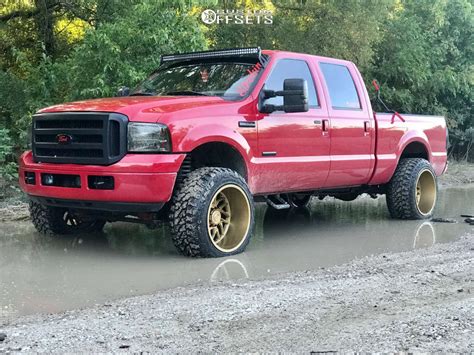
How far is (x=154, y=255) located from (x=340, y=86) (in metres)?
3.30

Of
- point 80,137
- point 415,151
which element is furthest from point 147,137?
point 415,151

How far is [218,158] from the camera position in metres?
6.30

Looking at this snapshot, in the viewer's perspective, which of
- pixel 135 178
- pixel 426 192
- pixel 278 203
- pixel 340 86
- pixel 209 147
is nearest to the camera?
pixel 135 178

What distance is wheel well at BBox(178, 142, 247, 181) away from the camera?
608 cm

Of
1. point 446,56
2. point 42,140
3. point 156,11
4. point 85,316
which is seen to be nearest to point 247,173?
point 42,140

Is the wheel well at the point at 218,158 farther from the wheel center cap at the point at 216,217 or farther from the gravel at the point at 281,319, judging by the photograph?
the gravel at the point at 281,319

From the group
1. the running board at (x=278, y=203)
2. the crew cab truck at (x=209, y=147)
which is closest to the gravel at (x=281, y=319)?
the crew cab truck at (x=209, y=147)

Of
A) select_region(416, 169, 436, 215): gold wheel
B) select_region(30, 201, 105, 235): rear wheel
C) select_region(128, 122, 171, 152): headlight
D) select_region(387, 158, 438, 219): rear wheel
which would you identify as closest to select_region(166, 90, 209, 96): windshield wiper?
select_region(128, 122, 171, 152): headlight

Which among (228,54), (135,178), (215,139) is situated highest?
(228,54)

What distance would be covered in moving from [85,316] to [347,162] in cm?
435

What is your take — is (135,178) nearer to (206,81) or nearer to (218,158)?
(218,158)

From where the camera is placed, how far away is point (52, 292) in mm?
4570

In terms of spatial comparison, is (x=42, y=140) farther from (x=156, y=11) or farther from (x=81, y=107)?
(x=156, y=11)

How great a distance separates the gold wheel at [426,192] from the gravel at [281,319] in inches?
151
